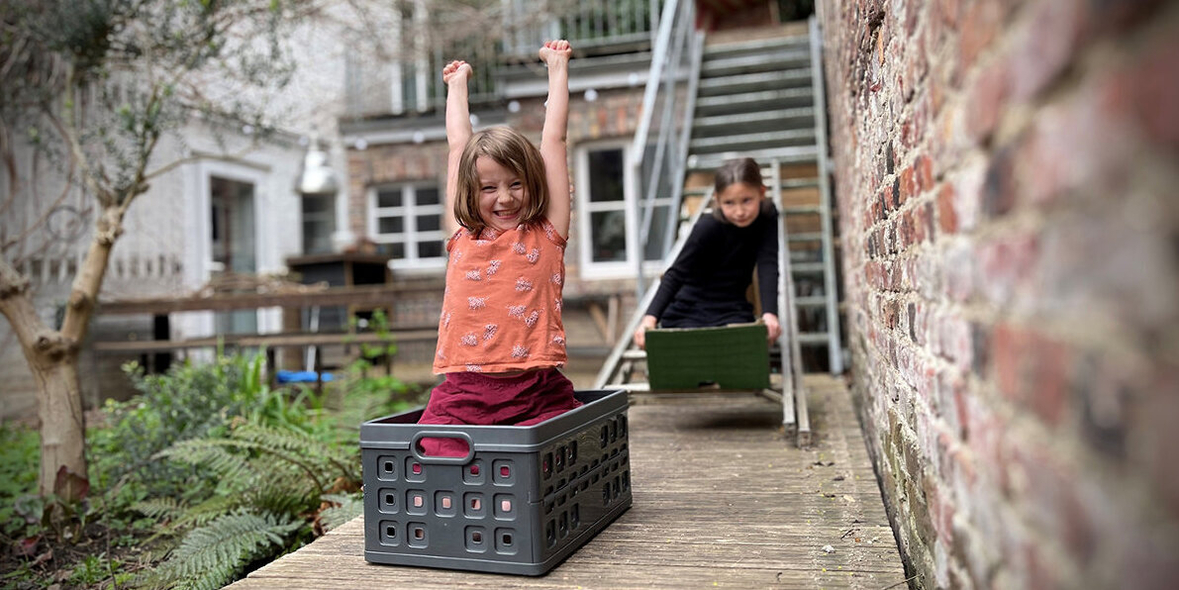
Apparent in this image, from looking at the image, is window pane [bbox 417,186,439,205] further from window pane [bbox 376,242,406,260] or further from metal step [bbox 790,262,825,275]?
metal step [bbox 790,262,825,275]

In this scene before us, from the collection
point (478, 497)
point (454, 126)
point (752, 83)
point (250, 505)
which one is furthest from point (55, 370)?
point (752, 83)

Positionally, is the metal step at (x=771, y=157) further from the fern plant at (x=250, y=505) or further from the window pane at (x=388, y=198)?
the window pane at (x=388, y=198)

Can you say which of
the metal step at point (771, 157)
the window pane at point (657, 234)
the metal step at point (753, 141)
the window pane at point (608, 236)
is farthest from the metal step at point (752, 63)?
the window pane at point (657, 234)

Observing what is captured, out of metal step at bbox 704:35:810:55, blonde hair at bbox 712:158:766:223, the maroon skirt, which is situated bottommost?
the maroon skirt

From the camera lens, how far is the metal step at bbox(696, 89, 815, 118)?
7672mm

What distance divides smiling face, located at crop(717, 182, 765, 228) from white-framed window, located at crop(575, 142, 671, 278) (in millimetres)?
5633

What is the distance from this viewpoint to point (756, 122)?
25.2 ft

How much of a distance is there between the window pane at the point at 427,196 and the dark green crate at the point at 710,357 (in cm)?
740

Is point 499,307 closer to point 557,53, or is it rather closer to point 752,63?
point 557,53

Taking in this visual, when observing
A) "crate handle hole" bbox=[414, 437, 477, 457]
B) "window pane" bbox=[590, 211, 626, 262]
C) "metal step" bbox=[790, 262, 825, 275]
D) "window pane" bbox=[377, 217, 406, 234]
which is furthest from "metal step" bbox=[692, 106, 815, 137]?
"crate handle hole" bbox=[414, 437, 477, 457]

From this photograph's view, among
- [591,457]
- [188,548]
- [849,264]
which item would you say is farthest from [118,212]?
[849,264]

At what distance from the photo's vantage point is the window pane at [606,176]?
9.90 metres

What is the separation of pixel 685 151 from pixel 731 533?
545 cm

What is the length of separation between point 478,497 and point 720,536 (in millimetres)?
726
